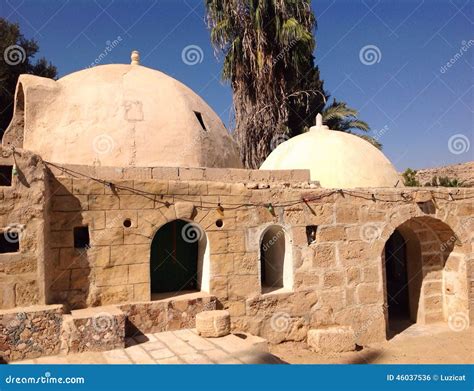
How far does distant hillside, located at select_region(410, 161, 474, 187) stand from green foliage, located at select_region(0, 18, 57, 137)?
17668 millimetres

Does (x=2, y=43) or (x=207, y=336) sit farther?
(x=2, y=43)

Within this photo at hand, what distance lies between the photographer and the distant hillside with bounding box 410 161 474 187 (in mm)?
20375

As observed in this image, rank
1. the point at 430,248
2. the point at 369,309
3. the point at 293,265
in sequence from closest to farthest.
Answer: the point at 293,265 < the point at 369,309 < the point at 430,248

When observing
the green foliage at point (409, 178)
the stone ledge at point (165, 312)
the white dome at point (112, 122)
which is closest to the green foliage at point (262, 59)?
the green foliage at point (409, 178)

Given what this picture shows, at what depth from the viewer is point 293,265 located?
7.67 m

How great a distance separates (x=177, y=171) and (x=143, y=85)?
6.59ft

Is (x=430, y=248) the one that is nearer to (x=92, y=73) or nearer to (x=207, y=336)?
(x=207, y=336)

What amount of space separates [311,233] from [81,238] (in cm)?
398

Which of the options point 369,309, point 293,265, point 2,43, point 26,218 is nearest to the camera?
point 26,218

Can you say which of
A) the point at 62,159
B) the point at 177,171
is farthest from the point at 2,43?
the point at 177,171

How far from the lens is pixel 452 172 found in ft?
70.0

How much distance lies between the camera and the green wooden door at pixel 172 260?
7250mm

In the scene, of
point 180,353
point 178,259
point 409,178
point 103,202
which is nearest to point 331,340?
point 178,259

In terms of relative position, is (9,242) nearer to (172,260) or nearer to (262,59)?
(172,260)
